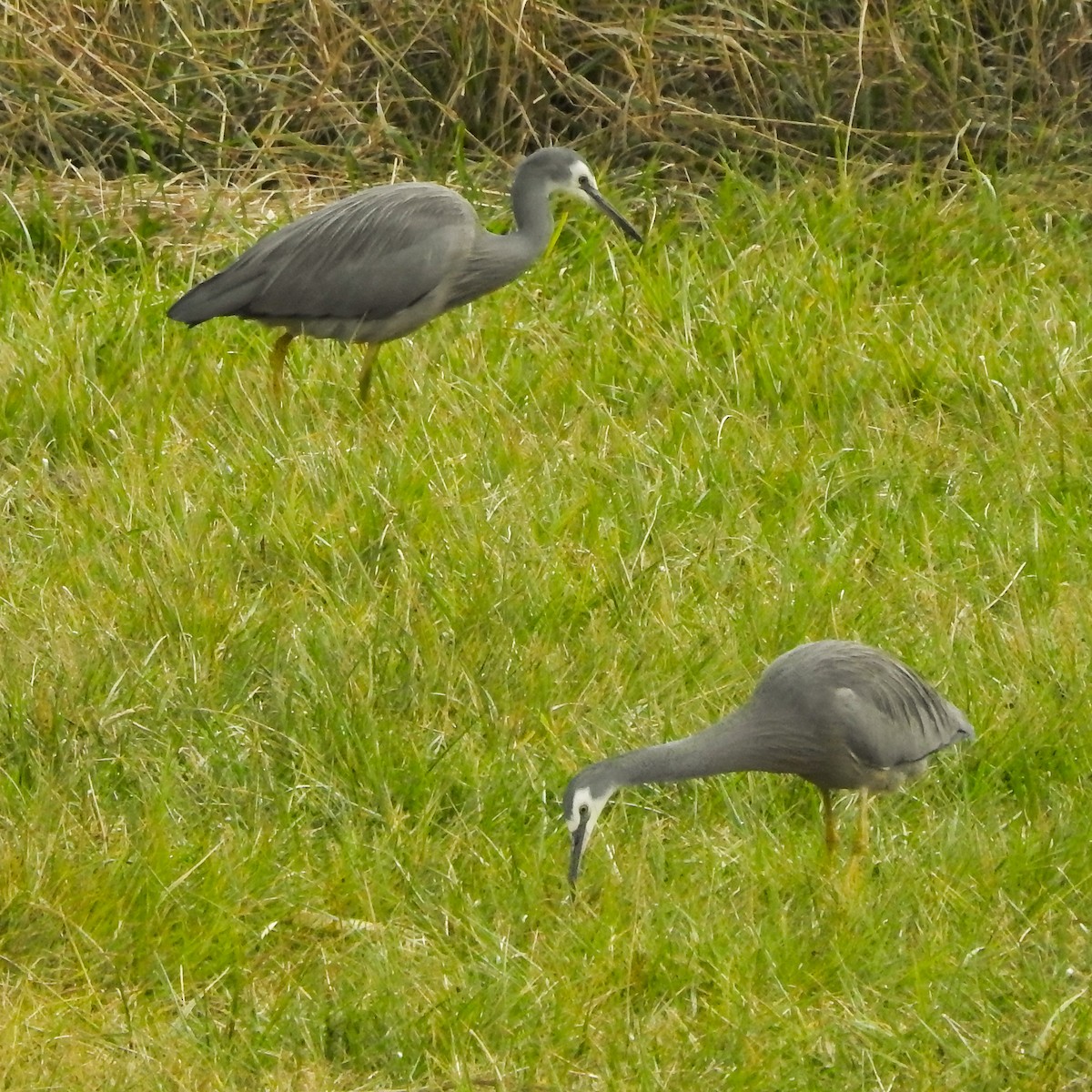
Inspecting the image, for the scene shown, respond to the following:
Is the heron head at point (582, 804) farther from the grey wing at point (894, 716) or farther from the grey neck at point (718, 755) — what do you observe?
the grey wing at point (894, 716)

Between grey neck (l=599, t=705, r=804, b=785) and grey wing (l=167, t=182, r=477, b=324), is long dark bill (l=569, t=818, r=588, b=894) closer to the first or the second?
grey neck (l=599, t=705, r=804, b=785)

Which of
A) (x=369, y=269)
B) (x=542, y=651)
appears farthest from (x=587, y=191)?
(x=542, y=651)

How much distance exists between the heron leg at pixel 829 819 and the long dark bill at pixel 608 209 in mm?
3010

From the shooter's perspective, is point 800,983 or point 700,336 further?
point 700,336

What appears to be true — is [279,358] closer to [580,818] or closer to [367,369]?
[367,369]

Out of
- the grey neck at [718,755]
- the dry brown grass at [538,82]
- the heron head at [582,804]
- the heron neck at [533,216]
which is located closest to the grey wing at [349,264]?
the heron neck at [533,216]

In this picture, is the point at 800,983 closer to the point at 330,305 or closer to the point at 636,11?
the point at 330,305

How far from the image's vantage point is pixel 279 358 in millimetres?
6355

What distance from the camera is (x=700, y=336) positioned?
6.61 m

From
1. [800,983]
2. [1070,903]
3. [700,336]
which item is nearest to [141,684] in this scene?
[800,983]

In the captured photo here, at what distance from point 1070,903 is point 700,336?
2.94 m

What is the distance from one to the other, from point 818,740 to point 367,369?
8.11 ft

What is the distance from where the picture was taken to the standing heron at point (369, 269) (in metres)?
6.36

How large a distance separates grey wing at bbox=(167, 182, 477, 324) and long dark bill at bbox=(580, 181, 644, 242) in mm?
452
